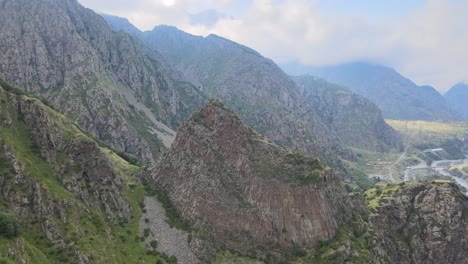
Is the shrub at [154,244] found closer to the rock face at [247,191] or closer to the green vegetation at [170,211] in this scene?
the green vegetation at [170,211]

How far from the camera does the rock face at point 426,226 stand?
18188 cm

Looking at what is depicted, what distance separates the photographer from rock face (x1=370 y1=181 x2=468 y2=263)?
18188 centimetres

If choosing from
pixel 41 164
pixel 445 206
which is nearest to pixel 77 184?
pixel 41 164

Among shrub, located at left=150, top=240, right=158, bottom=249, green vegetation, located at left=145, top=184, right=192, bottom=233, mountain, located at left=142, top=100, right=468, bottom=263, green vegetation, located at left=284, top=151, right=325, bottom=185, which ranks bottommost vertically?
shrub, located at left=150, top=240, right=158, bottom=249

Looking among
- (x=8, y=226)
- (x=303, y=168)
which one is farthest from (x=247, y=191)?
(x=8, y=226)

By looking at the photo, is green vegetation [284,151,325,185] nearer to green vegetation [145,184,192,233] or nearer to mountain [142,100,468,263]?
mountain [142,100,468,263]

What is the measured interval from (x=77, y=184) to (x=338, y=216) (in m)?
103

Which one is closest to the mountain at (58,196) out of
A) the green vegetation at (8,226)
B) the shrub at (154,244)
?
the green vegetation at (8,226)

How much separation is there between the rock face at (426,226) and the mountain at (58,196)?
100517 mm

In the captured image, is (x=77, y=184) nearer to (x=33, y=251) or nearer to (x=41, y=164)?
(x=41, y=164)

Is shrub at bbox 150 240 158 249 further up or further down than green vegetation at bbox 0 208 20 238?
further down

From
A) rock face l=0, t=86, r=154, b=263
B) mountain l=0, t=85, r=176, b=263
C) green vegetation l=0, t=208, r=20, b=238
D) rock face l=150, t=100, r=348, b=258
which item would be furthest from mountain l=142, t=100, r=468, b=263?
green vegetation l=0, t=208, r=20, b=238

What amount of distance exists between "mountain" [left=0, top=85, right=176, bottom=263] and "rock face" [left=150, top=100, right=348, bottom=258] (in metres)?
21.0

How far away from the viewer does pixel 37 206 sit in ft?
446
